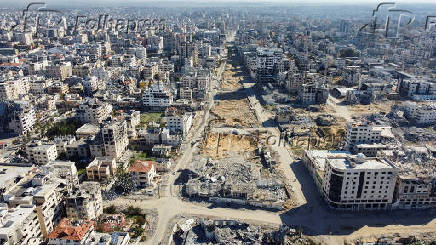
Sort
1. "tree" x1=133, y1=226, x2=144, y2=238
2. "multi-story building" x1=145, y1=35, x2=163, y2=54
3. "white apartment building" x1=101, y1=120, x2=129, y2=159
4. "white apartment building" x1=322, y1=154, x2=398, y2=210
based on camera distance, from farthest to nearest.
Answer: "multi-story building" x1=145, y1=35, x2=163, y2=54 → "white apartment building" x1=101, y1=120, x2=129, y2=159 → "white apartment building" x1=322, y1=154, x2=398, y2=210 → "tree" x1=133, y1=226, x2=144, y2=238

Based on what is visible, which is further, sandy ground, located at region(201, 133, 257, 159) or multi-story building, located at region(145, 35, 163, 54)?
multi-story building, located at region(145, 35, 163, 54)

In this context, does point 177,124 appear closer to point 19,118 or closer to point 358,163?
point 19,118

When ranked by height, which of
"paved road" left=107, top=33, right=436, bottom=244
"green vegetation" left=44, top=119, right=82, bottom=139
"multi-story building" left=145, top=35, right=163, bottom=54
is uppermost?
"multi-story building" left=145, top=35, right=163, bottom=54

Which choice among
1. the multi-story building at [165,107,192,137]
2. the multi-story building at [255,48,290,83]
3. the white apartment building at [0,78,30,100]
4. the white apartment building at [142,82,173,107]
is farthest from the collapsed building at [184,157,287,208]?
the white apartment building at [0,78,30,100]

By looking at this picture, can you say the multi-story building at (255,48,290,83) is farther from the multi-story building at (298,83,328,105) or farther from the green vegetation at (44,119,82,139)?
the green vegetation at (44,119,82,139)

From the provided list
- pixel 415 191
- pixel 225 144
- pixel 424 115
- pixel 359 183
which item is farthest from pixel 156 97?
pixel 424 115

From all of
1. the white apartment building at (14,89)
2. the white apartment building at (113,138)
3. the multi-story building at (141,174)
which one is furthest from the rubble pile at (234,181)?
the white apartment building at (14,89)

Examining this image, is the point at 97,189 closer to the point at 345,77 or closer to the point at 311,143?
the point at 311,143

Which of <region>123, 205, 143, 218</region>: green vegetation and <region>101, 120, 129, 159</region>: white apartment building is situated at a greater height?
<region>101, 120, 129, 159</region>: white apartment building
